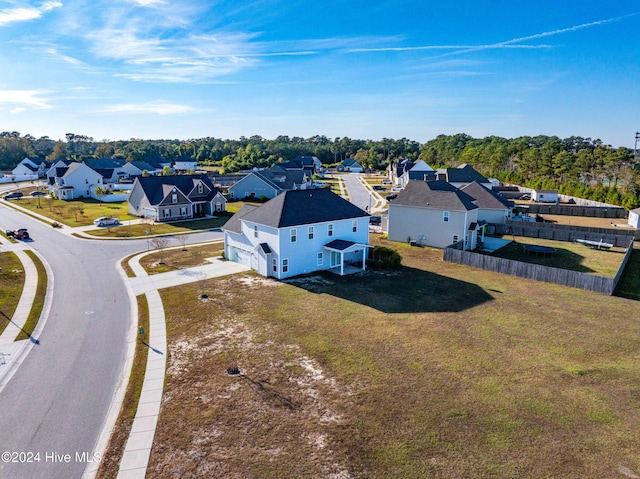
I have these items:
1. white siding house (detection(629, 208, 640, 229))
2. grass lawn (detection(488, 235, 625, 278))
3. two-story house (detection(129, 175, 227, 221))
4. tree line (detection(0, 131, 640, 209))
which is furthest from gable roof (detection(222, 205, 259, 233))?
tree line (detection(0, 131, 640, 209))

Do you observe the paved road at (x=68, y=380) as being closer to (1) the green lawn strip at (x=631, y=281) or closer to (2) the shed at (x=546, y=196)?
(1) the green lawn strip at (x=631, y=281)

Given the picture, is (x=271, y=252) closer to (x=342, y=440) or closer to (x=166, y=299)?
(x=166, y=299)

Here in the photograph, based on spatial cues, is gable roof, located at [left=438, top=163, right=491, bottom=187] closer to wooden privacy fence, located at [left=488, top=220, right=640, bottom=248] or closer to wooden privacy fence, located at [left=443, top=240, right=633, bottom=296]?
wooden privacy fence, located at [left=488, top=220, right=640, bottom=248]

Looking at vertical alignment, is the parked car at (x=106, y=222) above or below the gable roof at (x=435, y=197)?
below

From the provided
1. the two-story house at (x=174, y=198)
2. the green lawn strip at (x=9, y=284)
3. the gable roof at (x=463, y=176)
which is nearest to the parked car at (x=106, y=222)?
the two-story house at (x=174, y=198)

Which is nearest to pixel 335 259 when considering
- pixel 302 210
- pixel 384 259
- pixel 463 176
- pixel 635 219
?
pixel 384 259

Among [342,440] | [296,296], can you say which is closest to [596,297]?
[296,296]

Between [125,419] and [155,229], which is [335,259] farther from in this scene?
[155,229]
